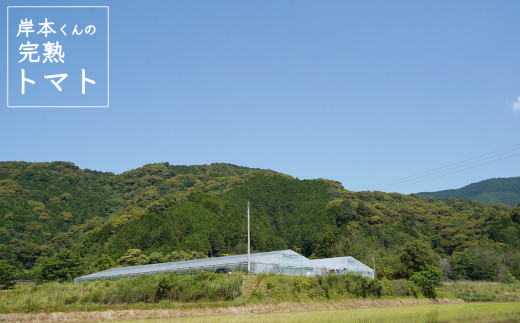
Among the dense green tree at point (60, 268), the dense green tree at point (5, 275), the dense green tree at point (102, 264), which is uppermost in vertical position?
the dense green tree at point (5, 275)

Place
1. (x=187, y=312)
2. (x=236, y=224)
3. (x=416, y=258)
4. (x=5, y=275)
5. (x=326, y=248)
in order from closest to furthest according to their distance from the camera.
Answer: (x=187, y=312) → (x=5, y=275) → (x=416, y=258) → (x=326, y=248) → (x=236, y=224)

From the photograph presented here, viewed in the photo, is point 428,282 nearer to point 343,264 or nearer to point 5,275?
point 343,264

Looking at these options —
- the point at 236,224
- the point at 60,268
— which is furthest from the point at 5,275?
the point at 236,224

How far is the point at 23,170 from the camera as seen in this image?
13088 centimetres

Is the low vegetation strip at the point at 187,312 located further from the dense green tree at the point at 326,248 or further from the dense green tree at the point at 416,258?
the dense green tree at the point at 326,248

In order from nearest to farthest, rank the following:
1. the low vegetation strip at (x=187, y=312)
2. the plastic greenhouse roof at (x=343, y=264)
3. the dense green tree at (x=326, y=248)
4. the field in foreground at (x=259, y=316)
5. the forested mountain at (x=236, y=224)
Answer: the field in foreground at (x=259, y=316), the low vegetation strip at (x=187, y=312), the plastic greenhouse roof at (x=343, y=264), the forested mountain at (x=236, y=224), the dense green tree at (x=326, y=248)

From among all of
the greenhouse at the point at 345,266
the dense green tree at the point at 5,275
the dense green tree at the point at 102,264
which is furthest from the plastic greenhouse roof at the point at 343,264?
the dense green tree at the point at 5,275

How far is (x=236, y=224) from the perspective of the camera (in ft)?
275

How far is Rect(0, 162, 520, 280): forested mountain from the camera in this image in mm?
68938

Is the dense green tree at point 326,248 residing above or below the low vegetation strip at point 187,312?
A: below

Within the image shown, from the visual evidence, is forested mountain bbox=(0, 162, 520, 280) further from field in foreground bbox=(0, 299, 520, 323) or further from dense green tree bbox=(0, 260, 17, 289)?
field in foreground bbox=(0, 299, 520, 323)

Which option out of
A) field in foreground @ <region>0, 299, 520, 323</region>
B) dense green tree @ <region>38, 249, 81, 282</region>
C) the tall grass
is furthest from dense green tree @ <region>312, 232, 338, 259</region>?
field in foreground @ <region>0, 299, 520, 323</region>

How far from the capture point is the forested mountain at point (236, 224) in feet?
226

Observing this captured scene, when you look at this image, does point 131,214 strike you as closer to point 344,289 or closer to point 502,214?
point 344,289
